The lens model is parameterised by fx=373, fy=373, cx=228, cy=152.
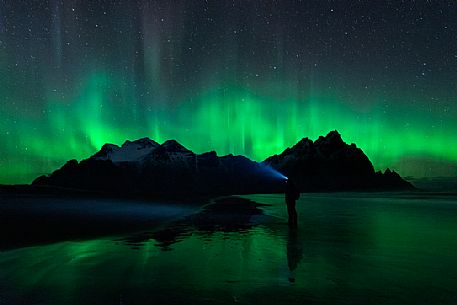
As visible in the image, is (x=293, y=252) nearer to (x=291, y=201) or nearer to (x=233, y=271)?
(x=233, y=271)

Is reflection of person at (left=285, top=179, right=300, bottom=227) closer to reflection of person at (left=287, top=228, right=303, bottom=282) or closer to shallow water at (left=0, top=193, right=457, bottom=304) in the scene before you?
reflection of person at (left=287, top=228, right=303, bottom=282)

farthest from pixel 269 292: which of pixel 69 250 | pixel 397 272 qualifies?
pixel 69 250

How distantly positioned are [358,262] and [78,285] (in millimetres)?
6661

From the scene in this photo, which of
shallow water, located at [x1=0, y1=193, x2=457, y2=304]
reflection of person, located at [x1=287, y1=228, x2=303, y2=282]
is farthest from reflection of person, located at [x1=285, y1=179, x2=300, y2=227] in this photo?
shallow water, located at [x1=0, y1=193, x2=457, y2=304]

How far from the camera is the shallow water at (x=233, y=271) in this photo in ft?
21.3

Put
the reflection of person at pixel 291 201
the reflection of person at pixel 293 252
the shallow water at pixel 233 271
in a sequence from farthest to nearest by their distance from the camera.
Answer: the reflection of person at pixel 291 201 < the reflection of person at pixel 293 252 < the shallow water at pixel 233 271

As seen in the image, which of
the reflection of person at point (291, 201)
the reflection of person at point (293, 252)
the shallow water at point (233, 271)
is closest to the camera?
the shallow water at point (233, 271)

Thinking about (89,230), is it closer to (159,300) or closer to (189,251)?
(189,251)

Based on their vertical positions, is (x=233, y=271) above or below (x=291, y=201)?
below

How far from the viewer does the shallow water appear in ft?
21.3

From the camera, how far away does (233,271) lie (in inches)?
334

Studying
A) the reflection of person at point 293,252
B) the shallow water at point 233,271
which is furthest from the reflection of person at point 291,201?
the shallow water at point 233,271

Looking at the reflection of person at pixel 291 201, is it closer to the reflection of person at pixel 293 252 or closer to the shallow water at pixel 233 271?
the reflection of person at pixel 293 252

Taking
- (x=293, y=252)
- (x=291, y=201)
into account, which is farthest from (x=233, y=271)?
(x=291, y=201)
